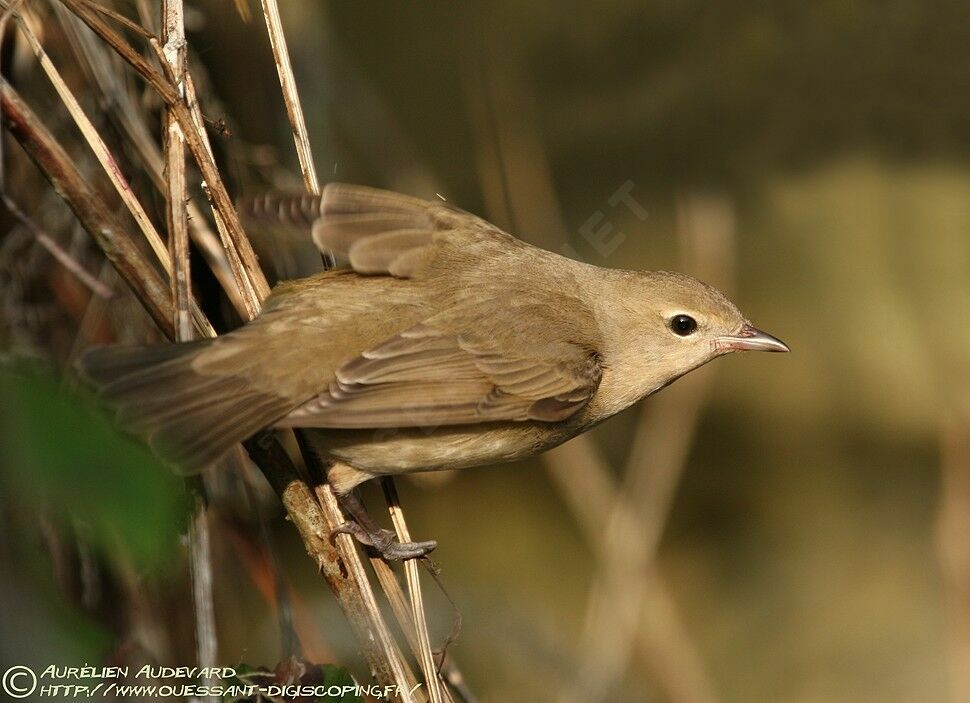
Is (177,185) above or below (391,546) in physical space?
above

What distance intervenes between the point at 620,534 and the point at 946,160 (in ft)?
7.72

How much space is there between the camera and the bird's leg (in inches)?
101

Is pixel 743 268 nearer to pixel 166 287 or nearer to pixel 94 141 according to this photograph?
pixel 166 287

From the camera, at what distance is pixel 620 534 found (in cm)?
439

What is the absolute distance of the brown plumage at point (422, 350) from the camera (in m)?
2.54

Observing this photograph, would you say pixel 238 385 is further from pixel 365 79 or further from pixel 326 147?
pixel 365 79

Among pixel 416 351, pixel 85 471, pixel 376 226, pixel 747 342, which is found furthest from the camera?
pixel 747 342

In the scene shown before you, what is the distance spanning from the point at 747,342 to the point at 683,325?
22 cm

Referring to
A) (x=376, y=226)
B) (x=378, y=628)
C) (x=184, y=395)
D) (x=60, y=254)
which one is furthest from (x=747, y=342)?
(x=60, y=254)

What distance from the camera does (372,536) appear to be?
2.69 m

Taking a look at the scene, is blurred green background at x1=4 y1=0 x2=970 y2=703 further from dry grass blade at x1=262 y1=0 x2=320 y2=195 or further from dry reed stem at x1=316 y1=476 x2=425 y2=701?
dry reed stem at x1=316 y1=476 x2=425 y2=701

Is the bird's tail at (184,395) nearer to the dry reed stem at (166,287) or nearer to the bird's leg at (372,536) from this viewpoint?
the dry reed stem at (166,287)

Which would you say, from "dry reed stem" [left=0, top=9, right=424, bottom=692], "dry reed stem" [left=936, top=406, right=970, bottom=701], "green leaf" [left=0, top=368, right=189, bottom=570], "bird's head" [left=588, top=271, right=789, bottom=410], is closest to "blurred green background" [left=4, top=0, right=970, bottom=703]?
"dry reed stem" [left=936, top=406, right=970, bottom=701]

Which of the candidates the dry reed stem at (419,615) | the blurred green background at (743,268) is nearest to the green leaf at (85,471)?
the dry reed stem at (419,615)
